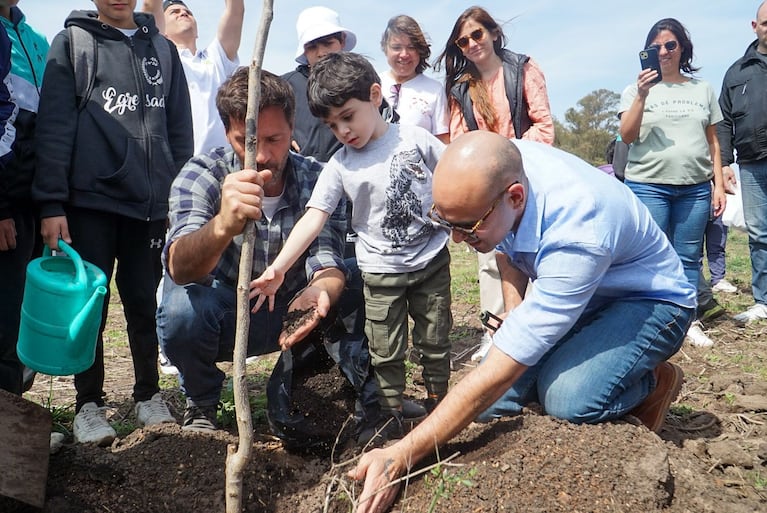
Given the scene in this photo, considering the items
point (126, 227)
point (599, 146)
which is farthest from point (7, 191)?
point (599, 146)

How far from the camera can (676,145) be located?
4660mm

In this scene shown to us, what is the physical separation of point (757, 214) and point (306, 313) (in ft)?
13.9

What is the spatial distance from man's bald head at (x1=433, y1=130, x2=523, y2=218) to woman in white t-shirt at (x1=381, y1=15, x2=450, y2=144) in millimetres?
2006

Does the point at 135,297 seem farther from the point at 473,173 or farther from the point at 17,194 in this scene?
the point at 473,173

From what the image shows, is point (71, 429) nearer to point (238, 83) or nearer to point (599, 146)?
point (238, 83)

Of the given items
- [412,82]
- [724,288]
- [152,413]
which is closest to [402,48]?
[412,82]

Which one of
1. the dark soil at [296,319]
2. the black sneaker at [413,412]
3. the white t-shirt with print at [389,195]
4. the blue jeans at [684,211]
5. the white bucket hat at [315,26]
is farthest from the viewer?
the blue jeans at [684,211]

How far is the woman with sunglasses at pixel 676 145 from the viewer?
4637 mm

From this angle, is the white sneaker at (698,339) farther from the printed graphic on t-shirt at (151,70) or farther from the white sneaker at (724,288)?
the printed graphic on t-shirt at (151,70)

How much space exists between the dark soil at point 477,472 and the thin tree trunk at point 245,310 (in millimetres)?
357

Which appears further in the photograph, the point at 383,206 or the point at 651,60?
the point at 651,60

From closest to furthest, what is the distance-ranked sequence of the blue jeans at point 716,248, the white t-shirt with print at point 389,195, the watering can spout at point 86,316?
the watering can spout at point 86,316 < the white t-shirt with print at point 389,195 < the blue jeans at point 716,248

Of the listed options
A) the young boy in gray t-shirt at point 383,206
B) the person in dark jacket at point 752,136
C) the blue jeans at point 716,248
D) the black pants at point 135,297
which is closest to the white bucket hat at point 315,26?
the young boy in gray t-shirt at point 383,206

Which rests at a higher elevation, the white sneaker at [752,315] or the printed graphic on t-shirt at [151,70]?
the printed graphic on t-shirt at [151,70]
